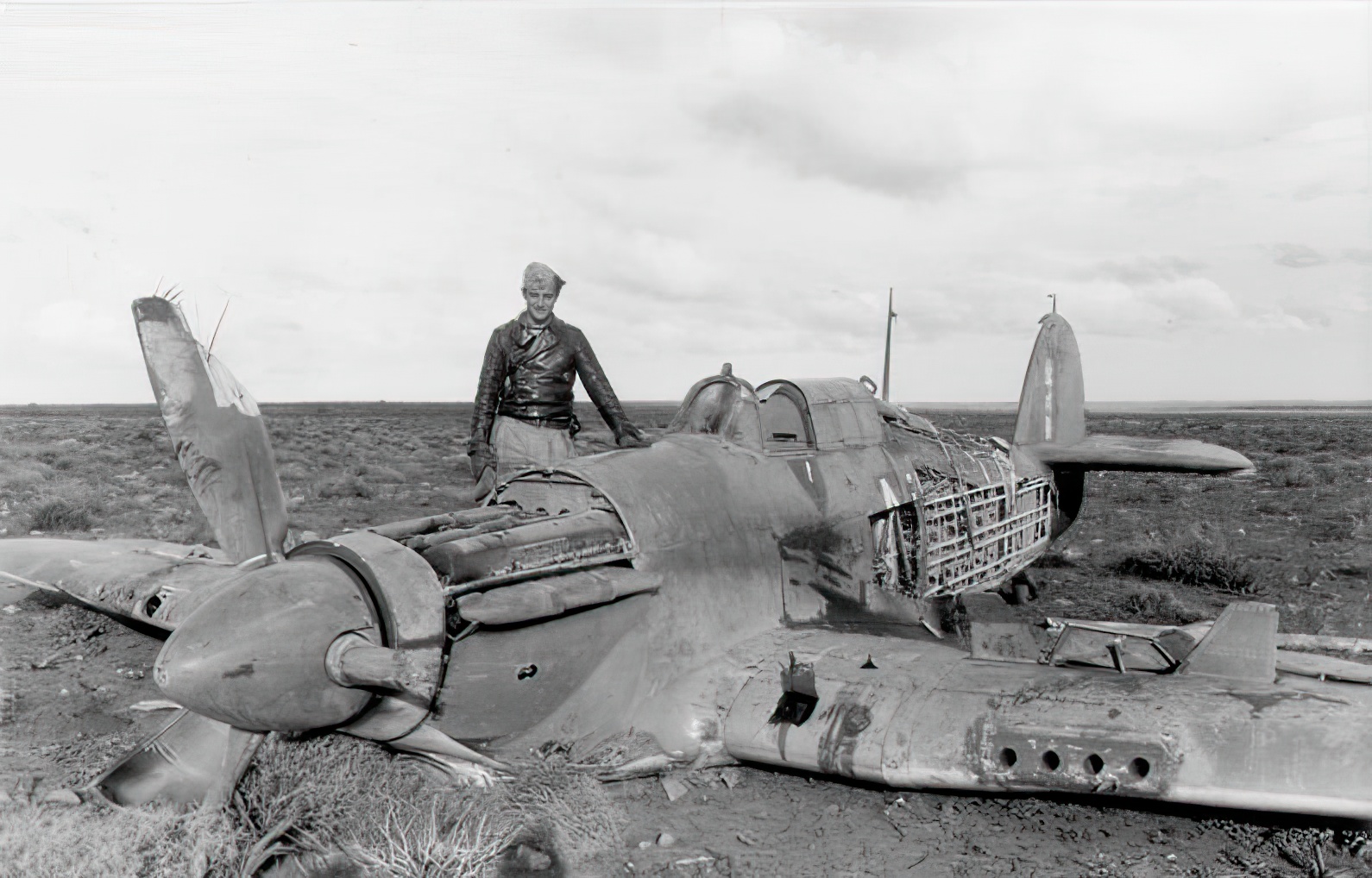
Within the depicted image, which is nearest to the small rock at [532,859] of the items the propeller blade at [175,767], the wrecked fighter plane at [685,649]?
the wrecked fighter plane at [685,649]

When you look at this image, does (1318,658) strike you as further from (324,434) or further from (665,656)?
(324,434)

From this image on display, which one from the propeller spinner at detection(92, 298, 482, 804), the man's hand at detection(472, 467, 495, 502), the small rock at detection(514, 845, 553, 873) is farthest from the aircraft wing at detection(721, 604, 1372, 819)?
the man's hand at detection(472, 467, 495, 502)

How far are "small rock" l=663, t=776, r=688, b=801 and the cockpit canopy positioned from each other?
89.6 inches

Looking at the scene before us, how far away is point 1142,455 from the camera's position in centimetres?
981

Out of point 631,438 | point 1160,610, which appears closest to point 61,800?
point 631,438

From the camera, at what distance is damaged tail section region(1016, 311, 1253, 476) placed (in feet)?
31.6

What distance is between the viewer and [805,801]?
5266 millimetres

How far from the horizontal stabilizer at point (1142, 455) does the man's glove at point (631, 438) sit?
5.64 metres

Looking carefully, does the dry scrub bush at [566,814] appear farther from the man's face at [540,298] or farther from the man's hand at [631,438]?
the man's face at [540,298]

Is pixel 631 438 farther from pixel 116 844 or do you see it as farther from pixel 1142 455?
pixel 1142 455

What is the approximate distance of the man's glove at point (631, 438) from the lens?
633 cm

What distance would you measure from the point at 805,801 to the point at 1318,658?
4.98 metres

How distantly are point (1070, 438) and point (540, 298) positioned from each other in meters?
6.84

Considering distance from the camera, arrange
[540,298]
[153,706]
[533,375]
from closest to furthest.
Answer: [153,706], [540,298], [533,375]
